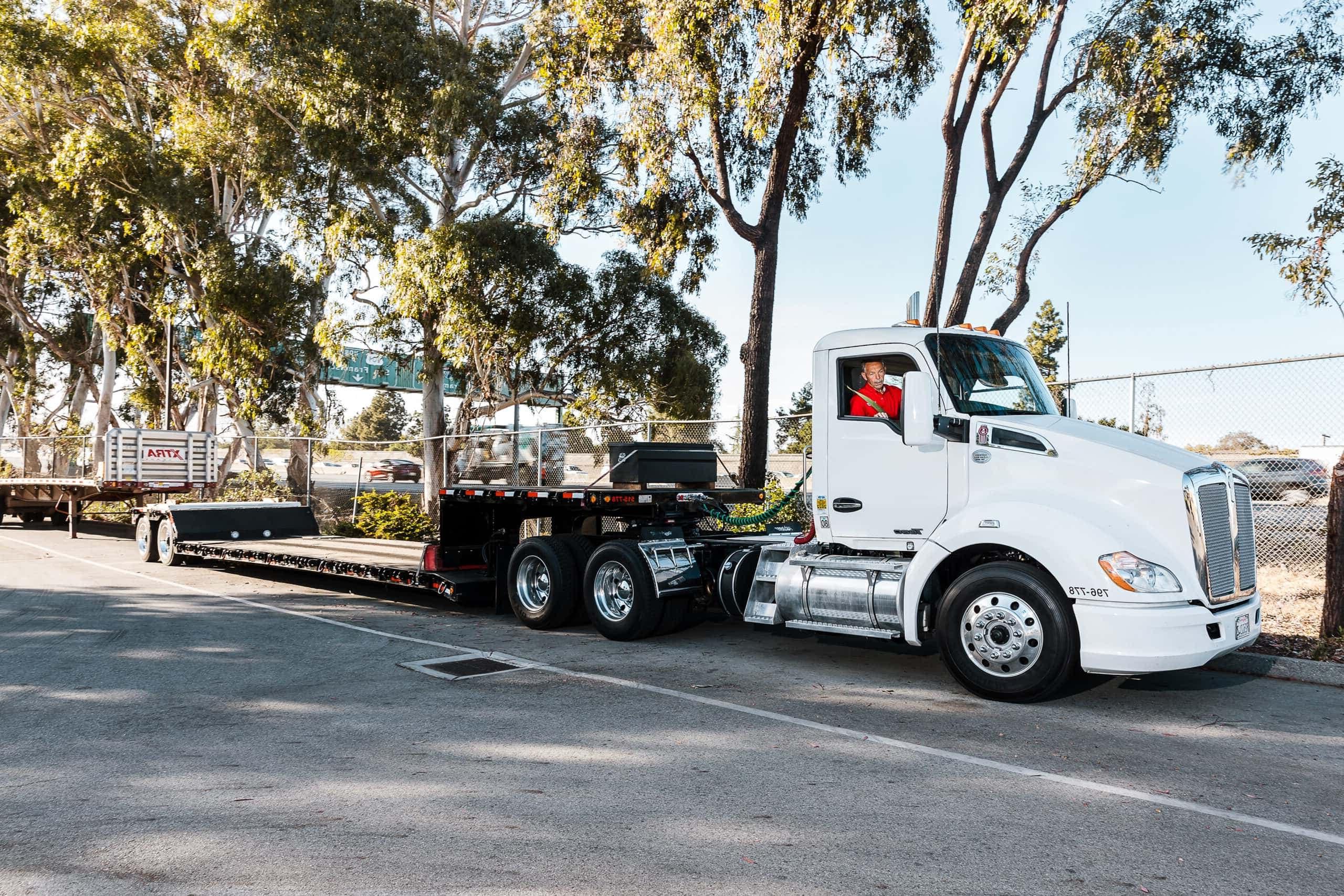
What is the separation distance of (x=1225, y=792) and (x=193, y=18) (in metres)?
31.6

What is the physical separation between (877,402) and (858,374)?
0.34 meters

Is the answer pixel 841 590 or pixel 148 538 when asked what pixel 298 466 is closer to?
pixel 148 538

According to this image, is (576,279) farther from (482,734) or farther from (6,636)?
(482,734)

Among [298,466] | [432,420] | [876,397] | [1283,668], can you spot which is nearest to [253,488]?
[298,466]

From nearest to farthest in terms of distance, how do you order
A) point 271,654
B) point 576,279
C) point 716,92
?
point 271,654 < point 716,92 < point 576,279

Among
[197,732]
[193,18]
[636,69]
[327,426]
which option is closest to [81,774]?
[197,732]

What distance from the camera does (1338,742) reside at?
19.6ft

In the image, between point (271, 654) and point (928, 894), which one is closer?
point (928, 894)

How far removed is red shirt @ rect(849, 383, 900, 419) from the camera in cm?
764

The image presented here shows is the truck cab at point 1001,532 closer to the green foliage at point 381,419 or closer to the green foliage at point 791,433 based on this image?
the green foliage at point 791,433

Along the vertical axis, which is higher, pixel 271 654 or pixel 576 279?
pixel 576 279

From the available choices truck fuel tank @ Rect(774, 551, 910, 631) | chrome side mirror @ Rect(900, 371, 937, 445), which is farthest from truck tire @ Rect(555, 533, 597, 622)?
chrome side mirror @ Rect(900, 371, 937, 445)

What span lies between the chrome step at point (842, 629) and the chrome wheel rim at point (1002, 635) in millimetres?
692

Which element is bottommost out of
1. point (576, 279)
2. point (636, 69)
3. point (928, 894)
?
point (928, 894)
